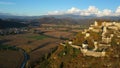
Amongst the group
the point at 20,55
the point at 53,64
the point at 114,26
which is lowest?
the point at 20,55

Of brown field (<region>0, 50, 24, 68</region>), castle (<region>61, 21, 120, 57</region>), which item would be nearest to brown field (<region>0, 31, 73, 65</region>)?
brown field (<region>0, 50, 24, 68</region>)

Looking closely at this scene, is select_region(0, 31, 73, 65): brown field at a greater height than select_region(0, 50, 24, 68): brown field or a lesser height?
lesser

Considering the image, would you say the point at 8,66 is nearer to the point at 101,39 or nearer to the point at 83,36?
the point at 83,36

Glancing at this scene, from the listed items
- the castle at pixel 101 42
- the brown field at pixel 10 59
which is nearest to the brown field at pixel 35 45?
the brown field at pixel 10 59

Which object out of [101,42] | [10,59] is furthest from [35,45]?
[101,42]

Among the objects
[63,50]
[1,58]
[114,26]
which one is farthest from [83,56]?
[1,58]

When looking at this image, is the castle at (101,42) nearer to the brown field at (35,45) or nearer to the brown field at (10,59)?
the brown field at (10,59)

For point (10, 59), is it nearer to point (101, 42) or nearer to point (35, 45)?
point (35, 45)

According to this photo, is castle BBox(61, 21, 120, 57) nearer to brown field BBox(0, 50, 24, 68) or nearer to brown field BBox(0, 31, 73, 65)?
brown field BBox(0, 50, 24, 68)
